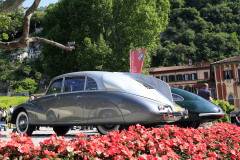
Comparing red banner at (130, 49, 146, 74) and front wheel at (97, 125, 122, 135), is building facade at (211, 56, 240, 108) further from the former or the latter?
front wheel at (97, 125, 122, 135)

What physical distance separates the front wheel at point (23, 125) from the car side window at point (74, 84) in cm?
143

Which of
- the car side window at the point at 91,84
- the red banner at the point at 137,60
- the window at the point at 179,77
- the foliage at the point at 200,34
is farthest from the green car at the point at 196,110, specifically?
the foliage at the point at 200,34

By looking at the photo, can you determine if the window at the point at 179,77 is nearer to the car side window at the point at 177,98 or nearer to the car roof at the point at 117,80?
the car side window at the point at 177,98

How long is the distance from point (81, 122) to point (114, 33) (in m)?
19.0

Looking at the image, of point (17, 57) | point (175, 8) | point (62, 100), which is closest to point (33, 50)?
point (17, 57)

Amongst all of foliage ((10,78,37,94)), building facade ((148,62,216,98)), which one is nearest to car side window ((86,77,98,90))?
building facade ((148,62,216,98))

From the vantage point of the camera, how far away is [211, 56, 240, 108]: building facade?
45.9m

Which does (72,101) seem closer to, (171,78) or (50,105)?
(50,105)

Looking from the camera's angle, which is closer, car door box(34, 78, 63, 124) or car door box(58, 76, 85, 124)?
car door box(58, 76, 85, 124)

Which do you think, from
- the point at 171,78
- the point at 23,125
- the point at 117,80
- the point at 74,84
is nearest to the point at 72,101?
the point at 74,84

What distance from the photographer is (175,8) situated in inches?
4277

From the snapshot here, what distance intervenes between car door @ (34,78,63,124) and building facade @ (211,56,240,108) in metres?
44.7

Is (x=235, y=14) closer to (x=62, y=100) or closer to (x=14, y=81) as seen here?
(x=14, y=81)

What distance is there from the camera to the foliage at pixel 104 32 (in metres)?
22.0
